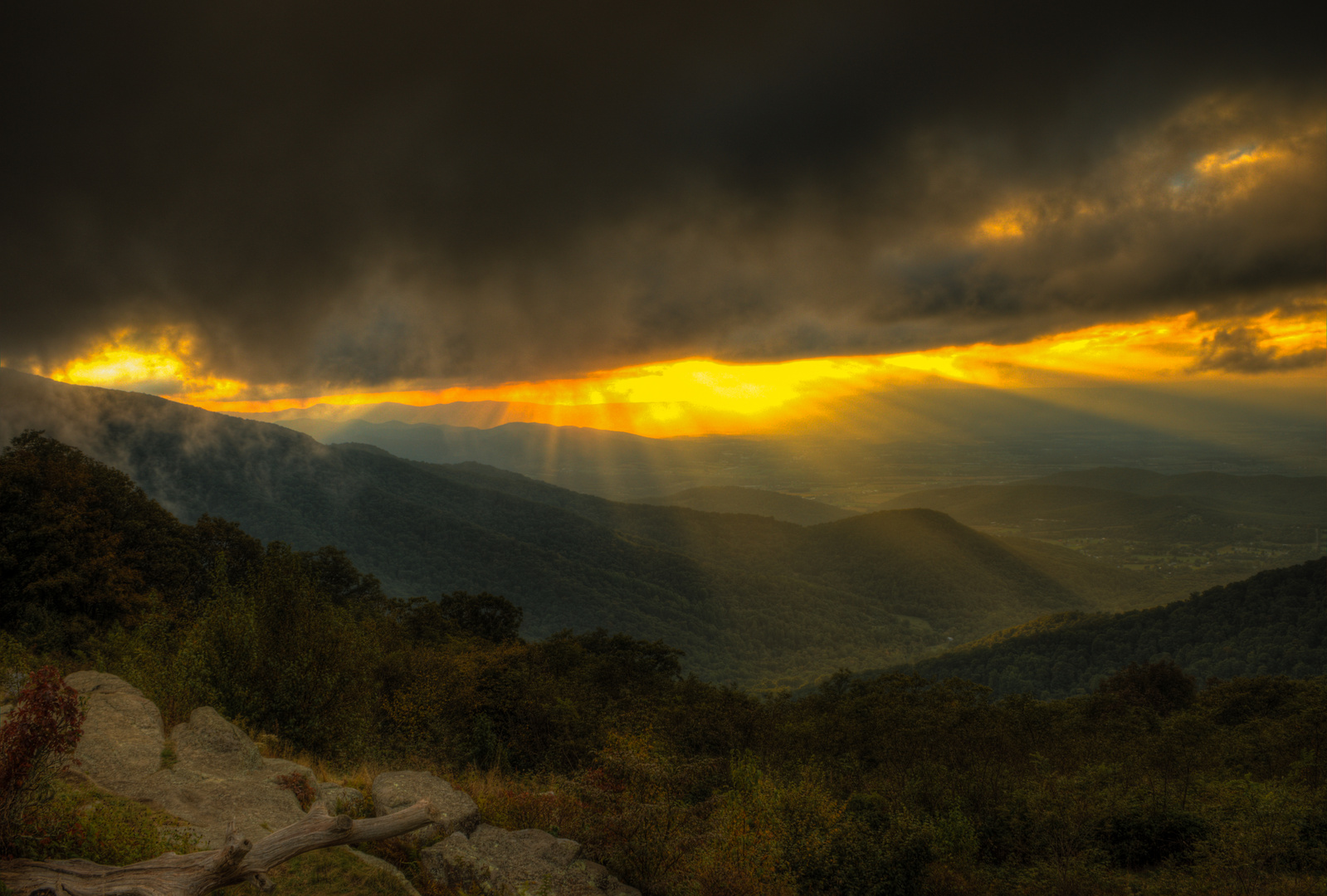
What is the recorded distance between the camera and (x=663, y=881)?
12047 millimetres

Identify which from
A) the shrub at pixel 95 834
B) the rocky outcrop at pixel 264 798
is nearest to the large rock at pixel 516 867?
the rocky outcrop at pixel 264 798

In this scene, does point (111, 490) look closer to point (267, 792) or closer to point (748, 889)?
point (267, 792)

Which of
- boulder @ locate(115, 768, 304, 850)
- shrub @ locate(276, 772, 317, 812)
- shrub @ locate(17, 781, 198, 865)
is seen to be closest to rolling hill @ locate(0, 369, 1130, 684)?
shrub @ locate(276, 772, 317, 812)

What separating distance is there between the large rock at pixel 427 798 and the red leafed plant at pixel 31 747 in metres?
6.26

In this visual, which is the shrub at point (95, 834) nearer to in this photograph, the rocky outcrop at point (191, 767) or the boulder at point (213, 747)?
the rocky outcrop at point (191, 767)

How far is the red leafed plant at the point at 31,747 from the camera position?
7977mm

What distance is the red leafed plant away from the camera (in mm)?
7977

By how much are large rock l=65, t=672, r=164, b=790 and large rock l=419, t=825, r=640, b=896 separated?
25.0 ft

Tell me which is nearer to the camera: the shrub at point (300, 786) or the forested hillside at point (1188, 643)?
the shrub at point (300, 786)

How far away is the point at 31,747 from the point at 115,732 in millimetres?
10058

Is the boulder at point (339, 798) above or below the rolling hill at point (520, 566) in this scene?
above

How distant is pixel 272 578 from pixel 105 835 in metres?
13.4

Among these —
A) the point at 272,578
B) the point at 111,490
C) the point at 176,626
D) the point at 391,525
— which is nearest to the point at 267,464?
the point at 391,525

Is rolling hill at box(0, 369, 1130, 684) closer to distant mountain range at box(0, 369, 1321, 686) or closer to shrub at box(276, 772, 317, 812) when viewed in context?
distant mountain range at box(0, 369, 1321, 686)
